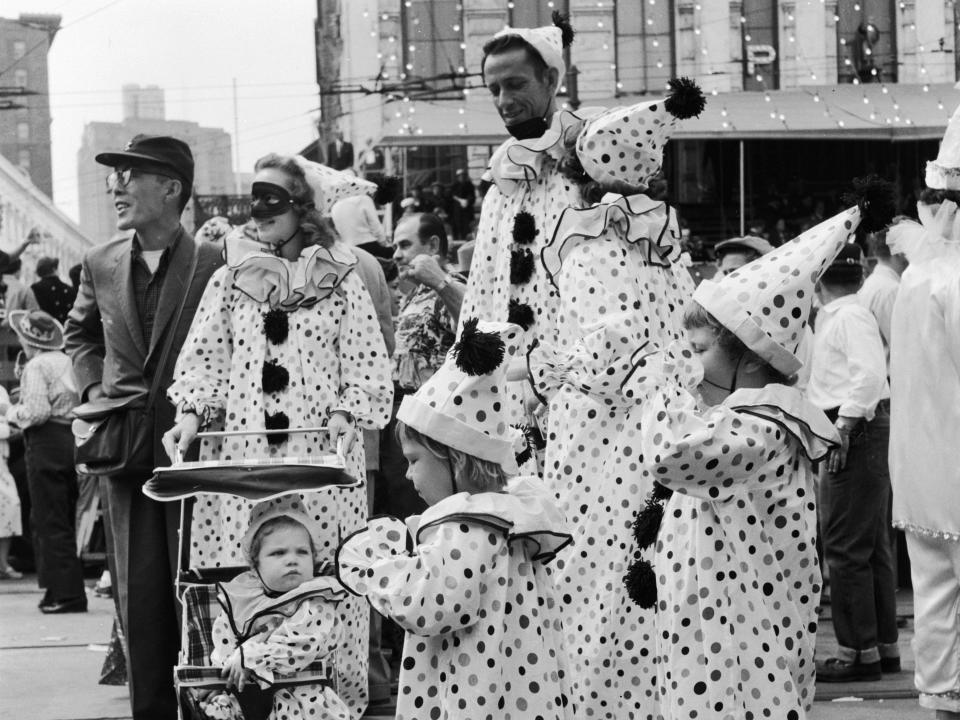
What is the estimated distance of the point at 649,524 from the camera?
14.7 feet

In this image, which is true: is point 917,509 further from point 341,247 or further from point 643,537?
point 341,247

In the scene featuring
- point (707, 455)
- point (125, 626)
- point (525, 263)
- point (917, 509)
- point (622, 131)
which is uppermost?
point (622, 131)

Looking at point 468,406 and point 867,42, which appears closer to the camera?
point 468,406

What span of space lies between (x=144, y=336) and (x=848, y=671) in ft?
12.1

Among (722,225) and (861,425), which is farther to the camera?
(722,225)

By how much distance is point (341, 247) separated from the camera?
623 cm

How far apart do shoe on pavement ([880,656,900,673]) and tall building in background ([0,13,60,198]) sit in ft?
35.9

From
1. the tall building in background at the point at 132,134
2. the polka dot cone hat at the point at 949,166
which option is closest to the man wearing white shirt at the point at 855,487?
the polka dot cone hat at the point at 949,166

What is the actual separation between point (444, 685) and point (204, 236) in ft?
21.6

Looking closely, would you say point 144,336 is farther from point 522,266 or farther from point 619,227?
point 619,227

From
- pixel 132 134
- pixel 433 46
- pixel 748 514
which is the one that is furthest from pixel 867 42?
pixel 748 514

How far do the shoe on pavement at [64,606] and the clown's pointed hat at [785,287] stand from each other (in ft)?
23.9

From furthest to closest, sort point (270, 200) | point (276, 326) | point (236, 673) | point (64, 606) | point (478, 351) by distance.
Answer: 1. point (64, 606)
2. point (270, 200)
3. point (276, 326)
4. point (236, 673)
5. point (478, 351)

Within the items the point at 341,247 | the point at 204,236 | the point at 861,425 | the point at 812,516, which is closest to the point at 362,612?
the point at 341,247
